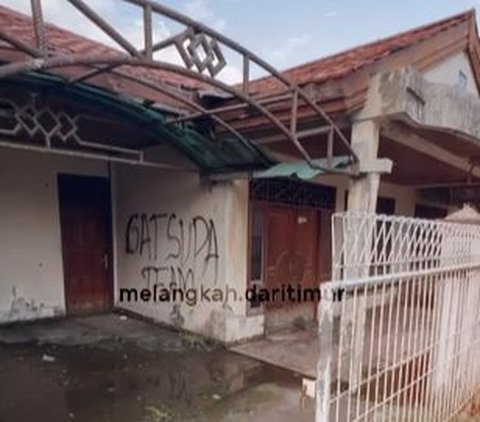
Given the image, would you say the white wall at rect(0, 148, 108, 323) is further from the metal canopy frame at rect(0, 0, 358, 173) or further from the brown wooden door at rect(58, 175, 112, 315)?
the metal canopy frame at rect(0, 0, 358, 173)

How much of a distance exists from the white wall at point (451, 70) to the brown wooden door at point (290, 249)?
9.96 ft

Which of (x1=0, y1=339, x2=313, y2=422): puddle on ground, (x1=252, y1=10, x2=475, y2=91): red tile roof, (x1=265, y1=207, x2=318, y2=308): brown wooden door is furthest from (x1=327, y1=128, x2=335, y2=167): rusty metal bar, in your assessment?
(x1=0, y1=339, x2=313, y2=422): puddle on ground

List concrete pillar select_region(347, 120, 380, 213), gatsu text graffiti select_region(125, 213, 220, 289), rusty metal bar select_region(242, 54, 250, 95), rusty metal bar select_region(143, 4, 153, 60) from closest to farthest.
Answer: rusty metal bar select_region(143, 4, 153, 60) → rusty metal bar select_region(242, 54, 250, 95) → concrete pillar select_region(347, 120, 380, 213) → gatsu text graffiti select_region(125, 213, 220, 289)

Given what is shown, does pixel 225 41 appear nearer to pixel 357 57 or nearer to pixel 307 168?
pixel 307 168

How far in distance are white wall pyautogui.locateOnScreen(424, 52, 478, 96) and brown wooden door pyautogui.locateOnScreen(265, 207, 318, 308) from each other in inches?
120

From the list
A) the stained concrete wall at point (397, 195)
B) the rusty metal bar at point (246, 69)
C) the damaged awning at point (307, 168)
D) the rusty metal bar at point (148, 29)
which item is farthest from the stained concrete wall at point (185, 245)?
the rusty metal bar at point (148, 29)

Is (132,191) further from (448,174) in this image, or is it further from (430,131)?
(448,174)

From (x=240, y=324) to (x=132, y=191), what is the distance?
3.38m

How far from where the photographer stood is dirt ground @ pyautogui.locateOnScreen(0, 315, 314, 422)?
4480 mm

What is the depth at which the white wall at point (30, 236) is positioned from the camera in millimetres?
7336

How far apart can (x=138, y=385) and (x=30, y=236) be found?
12.3 ft

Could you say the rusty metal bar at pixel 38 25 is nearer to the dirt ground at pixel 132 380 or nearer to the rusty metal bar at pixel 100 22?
the rusty metal bar at pixel 100 22

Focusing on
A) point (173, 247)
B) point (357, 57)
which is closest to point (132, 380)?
point (173, 247)

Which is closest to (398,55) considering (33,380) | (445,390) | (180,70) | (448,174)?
(180,70)
